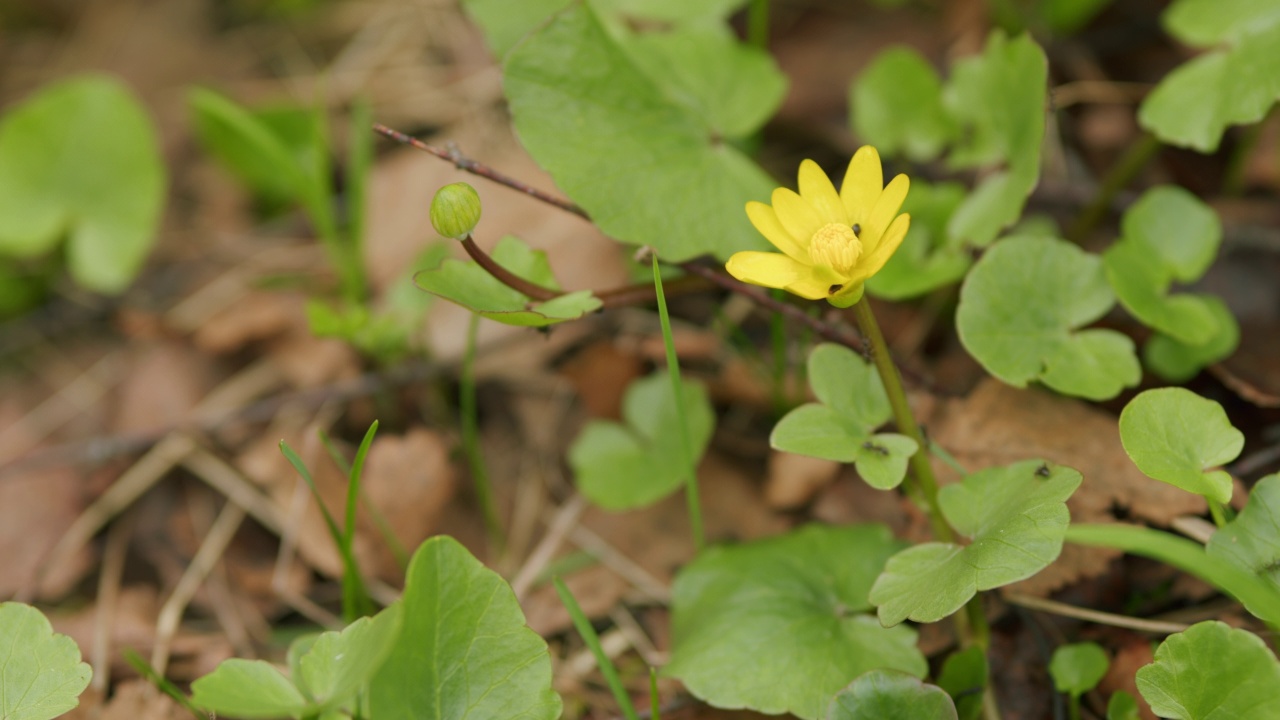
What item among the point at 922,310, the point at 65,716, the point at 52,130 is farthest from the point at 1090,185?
the point at 52,130

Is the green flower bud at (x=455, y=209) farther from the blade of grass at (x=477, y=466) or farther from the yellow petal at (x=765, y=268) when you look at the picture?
the blade of grass at (x=477, y=466)

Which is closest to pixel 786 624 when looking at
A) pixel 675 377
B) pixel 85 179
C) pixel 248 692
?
pixel 675 377

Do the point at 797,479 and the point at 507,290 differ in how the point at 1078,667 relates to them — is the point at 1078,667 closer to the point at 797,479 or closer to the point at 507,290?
the point at 797,479

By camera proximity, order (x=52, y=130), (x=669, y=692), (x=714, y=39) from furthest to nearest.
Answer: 1. (x=52, y=130)
2. (x=714, y=39)
3. (x=669, y=692)

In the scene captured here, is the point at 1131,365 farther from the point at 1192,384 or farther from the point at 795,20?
Answer: the point at 795,20

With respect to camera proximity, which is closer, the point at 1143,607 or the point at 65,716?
the point at 1143,607

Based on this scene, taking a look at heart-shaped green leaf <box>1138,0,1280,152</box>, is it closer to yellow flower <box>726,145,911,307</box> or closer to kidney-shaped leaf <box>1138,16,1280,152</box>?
kidney-shaped leaf <box>1138,16,1280,152</box>
